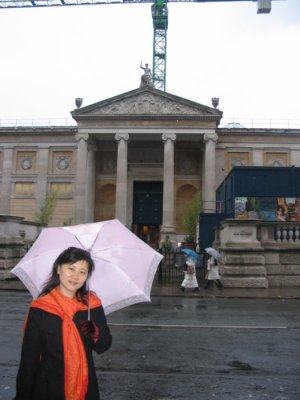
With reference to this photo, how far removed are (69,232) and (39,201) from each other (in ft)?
138

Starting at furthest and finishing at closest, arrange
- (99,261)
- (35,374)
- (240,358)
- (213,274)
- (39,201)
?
(39,201)
(213,274)
(240,358)
(99,261)
(35,374)

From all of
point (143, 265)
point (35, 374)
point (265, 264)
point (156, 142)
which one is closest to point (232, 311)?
point (265, 264)

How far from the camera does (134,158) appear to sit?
46.1 m

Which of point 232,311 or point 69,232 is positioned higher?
point 69,232

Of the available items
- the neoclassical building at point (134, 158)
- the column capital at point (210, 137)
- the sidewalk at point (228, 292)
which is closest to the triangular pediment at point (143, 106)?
the neoclassical building at point (134, 158)

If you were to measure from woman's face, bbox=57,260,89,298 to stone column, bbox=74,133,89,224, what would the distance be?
37.6m

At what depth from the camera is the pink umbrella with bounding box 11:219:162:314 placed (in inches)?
145

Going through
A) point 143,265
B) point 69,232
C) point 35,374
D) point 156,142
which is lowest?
point 35,374

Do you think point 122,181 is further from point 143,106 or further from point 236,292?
point 236,292

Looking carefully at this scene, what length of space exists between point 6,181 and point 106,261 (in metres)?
43.9

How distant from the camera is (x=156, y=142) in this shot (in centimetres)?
4503

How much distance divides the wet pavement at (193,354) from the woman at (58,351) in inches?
94.2

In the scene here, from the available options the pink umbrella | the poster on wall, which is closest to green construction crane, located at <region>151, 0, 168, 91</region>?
the poster on wall

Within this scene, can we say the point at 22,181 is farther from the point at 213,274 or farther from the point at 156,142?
the point at 213,274
